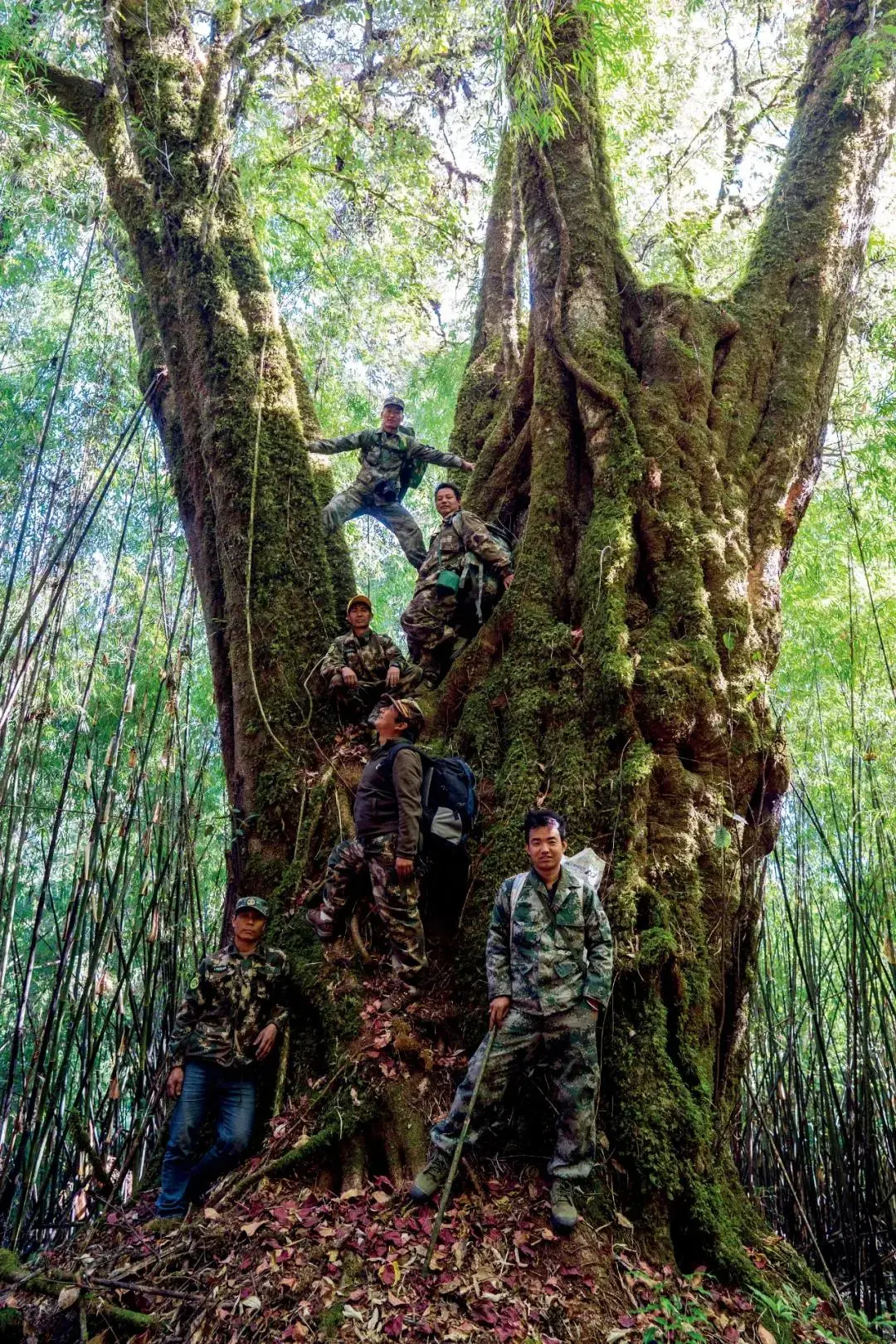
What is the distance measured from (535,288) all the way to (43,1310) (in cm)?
553

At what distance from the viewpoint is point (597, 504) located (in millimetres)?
4578

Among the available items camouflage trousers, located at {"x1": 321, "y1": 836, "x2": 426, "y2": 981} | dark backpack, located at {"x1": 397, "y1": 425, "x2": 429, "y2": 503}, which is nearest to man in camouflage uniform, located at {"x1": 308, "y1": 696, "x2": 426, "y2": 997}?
camouflage trousers, located at {"x1": 321, "y1": 836, "x2": 426, "y2": 981}

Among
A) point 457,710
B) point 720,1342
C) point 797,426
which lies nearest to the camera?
point 720,1342

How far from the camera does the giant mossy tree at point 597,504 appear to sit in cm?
356

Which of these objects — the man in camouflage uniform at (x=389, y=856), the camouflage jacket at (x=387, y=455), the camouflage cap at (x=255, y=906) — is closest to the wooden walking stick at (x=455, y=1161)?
the man in camouflage uniform at (x=389, y=856)

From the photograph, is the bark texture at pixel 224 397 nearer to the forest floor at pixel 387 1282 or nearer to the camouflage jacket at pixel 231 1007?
the camouflage jacket at pixel 231 1007

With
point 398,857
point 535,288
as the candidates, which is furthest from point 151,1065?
point 535,288

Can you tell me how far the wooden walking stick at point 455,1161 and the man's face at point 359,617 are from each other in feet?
7.61

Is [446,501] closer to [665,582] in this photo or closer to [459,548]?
[459,548]

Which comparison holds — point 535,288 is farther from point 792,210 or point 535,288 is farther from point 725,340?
point 792,210

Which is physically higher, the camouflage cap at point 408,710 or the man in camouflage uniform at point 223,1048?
the camouflage cap at point 408,710

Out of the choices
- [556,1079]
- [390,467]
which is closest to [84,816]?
[390,467]

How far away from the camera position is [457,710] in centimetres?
465

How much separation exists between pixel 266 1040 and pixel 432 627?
8.02 feet
